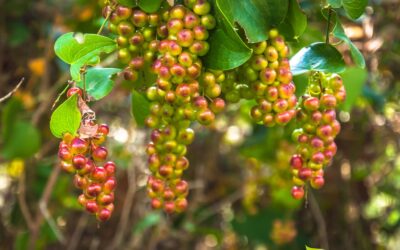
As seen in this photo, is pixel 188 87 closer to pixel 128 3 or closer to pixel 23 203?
pixel 128 3

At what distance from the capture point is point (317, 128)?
2.33 ft

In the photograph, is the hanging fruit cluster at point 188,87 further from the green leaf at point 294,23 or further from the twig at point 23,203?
the twig at point 23,203

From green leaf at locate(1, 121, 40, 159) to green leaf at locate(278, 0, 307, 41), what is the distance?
3.00 feet

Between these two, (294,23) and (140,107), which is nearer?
(294,23)

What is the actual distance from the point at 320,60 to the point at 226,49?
0.43ft

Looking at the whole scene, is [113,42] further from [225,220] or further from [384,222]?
[225,220]

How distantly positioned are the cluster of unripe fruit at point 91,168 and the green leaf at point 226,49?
0.14 m

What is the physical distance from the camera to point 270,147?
5.60 feet

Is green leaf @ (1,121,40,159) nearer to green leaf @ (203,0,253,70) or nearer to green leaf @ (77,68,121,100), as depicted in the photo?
green leaf @ (77,68,121,100)

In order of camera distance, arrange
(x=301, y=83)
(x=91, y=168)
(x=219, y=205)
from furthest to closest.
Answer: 1. (x=219, y=205)
2. (x=301, y=83)
3. (x=91, y=168)

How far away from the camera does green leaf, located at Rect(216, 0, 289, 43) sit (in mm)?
666

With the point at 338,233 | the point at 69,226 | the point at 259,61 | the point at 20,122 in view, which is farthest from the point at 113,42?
the point at 69,226

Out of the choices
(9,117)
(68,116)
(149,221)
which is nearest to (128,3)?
(68,116)

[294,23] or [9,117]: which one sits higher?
[294,23]
